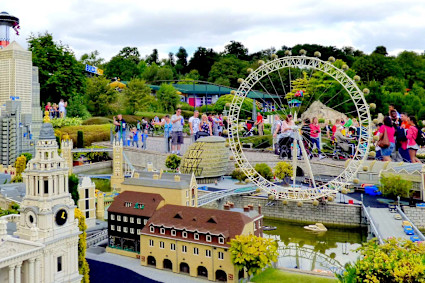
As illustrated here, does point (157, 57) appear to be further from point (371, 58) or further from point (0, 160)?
point (0, 160)

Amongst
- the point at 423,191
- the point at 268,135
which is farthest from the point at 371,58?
the point at 423,191

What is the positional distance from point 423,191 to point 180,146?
28.8 meters

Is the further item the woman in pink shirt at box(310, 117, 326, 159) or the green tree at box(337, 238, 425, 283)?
the woman in pink shirt at box(310, 117, 326, 159)

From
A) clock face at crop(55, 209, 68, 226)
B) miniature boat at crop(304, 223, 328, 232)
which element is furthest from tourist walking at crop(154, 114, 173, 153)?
clock face at crop(55, 209, 68, 226)

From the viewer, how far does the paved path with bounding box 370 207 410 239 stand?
1313 inches

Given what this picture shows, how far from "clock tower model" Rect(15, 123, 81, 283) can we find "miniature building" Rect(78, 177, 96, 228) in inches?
467

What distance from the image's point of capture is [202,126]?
57.3 metres

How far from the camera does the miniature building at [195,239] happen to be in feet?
91.4

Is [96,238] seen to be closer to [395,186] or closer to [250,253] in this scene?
[250,253]

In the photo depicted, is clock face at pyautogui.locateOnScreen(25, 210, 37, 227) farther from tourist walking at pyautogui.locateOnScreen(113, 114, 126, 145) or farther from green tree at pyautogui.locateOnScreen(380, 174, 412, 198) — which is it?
tourist walking at pyautogui.locateOnScreen(113, 114, 126, 145)

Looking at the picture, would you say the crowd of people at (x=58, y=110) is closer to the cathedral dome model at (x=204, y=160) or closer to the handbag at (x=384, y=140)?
the cathedral dome model at (x=204, y=160)

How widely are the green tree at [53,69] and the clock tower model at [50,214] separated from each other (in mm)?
50220

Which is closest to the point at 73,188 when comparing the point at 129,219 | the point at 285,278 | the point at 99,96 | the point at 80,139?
the point at 129,219

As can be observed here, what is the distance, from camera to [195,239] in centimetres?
2859
